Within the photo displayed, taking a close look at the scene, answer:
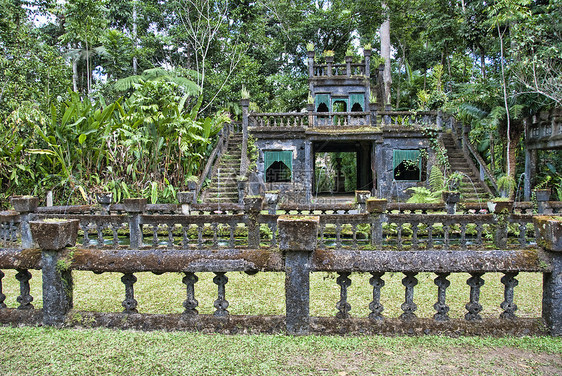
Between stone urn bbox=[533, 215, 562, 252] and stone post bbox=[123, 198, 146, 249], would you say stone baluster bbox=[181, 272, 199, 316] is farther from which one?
stone post bbox=[123, 198, 146, 249]

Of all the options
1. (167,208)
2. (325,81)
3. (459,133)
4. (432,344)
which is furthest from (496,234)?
(325,81)

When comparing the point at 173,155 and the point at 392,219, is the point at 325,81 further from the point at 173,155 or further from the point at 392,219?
the point at 392,219

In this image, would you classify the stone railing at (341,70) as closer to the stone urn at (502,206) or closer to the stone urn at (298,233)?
the stone urn at (502,206)

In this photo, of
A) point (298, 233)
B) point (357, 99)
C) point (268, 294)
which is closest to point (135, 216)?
point (268, 294)

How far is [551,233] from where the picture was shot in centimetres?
277

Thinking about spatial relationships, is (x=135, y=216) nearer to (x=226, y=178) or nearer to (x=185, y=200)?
(x=185, y=200)

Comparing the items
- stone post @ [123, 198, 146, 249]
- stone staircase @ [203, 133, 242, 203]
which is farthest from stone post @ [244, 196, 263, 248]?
stone staircase @ [203, 133, 242, 203]

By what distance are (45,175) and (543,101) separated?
14.0 m

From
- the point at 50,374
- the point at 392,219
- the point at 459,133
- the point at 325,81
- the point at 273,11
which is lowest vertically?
the point at 50,374

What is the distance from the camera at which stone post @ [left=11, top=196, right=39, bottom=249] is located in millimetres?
6953

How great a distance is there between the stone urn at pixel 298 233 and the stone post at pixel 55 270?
1.67 m

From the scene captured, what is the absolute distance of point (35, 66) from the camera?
11719 millimetres

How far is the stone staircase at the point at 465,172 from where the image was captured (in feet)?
41.9

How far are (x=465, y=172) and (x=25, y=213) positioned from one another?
519 inches
